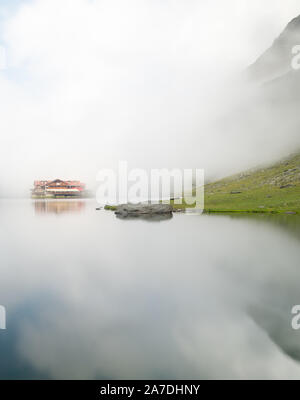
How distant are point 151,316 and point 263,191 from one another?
387ft

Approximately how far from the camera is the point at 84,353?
1068 centimetres

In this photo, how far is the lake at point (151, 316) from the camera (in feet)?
33.0

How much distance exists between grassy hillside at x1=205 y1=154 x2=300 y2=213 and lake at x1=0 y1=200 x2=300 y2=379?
66.2 meters

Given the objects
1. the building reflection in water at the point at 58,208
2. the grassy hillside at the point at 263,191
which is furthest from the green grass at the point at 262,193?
the building reflection in water at the point at 58,208

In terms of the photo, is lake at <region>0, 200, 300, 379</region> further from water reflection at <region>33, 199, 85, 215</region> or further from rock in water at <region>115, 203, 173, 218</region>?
water reflection at <region>33, 199, 85, 215</region>

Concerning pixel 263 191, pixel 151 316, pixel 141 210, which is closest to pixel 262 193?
pixel 263 191

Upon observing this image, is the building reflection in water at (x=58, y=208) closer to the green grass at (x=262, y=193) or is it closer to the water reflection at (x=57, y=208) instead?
the water reflection at (x=57, y=208)

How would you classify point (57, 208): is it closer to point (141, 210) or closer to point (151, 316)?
point (141, 210)

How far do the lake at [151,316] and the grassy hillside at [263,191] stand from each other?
6615cm

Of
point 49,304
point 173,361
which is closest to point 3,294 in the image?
point 49,304

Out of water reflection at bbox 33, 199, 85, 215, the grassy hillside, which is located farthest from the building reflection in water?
the grassy hillside

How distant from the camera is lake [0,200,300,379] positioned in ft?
33.0

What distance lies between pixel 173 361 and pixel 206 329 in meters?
2.98
